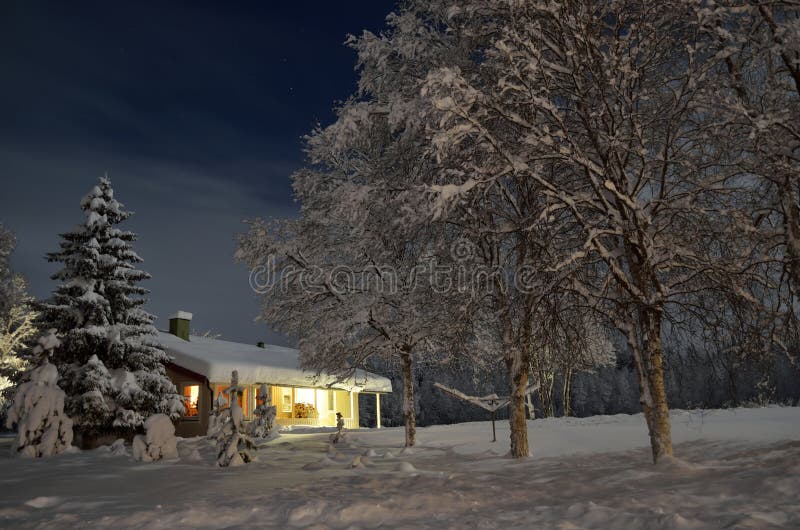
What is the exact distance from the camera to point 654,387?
887cm

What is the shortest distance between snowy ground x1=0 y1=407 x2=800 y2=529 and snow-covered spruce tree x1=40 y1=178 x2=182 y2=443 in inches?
229

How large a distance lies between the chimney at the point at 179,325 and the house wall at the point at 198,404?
4.28 meters

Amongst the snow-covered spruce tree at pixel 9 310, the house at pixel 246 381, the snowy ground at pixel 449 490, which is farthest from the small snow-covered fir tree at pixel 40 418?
the snow-covered spruce tree at pixel 9 310

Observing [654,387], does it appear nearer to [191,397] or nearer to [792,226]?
[792,226]

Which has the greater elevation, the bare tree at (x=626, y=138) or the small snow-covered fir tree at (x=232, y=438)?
the bare tree at (x=626, y=138)

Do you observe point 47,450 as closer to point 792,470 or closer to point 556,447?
point 556,447

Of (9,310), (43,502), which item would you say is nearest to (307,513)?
(43,502)

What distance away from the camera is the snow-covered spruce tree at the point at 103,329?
746 inches

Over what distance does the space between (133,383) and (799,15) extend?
19.5 m

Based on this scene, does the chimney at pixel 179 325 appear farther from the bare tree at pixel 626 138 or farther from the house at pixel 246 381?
the bare tree at pixel 626 138

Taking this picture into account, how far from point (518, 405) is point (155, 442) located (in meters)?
8.00

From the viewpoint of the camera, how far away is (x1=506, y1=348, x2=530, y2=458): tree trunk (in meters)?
11.8

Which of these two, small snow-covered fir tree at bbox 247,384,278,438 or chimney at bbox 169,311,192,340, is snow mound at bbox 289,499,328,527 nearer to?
small snow-covered fir tree at bbox 247,384,278,438

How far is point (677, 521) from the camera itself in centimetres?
512
